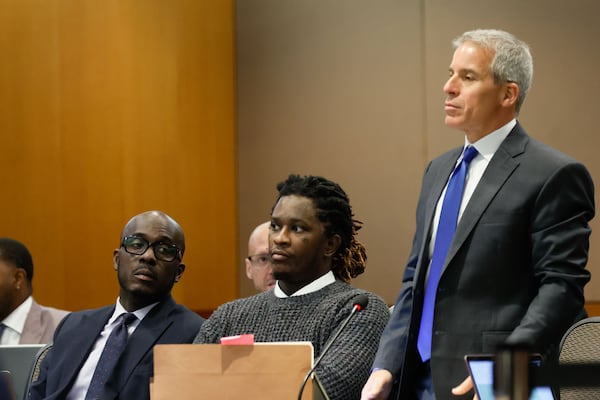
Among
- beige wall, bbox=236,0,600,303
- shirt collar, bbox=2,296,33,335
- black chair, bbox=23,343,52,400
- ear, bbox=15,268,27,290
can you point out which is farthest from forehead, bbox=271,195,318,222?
beige wall, bbox=236,0,600,303

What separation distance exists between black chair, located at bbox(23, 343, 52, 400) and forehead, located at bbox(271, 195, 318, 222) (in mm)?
1026

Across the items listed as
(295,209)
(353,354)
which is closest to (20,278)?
(295,209)

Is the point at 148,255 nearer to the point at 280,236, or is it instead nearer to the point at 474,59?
the point at 280,236

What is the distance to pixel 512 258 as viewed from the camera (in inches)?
92.3

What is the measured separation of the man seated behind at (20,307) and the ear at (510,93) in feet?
8.94

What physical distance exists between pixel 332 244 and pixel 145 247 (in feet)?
2.41

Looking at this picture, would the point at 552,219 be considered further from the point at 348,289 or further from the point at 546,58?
the point at 546,58

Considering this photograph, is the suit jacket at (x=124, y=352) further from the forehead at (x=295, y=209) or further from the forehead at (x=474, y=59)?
the forehead at (x=474, y=59)

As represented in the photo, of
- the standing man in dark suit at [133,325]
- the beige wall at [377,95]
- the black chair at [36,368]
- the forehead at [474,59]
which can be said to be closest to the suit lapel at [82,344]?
the standing man in dark suit at [133,325]

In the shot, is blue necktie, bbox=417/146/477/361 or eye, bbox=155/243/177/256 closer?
blue necktie, bbox=417/146/477/361

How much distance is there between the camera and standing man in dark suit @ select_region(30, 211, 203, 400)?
328 cm

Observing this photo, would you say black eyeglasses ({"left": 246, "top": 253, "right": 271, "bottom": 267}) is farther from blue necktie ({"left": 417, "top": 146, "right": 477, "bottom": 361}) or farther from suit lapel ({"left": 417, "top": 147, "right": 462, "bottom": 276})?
blue necktie ({"left": 417, "top": 146, "right": 477, "bottom": 361})

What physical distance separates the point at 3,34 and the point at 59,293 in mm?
1469

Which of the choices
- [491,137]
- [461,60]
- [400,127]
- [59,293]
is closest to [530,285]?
[491,137]
